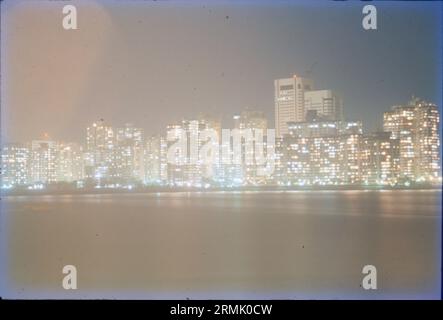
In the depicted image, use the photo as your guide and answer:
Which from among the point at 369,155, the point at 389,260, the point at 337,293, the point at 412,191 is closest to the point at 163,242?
the point at 337,293

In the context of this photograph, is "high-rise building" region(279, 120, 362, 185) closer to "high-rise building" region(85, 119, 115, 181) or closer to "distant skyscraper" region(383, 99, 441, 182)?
"distant skyscraper" region(383, 99, 441, 182)

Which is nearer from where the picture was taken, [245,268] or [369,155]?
[245,268]

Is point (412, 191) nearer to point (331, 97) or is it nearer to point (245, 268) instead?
point (331, 97)

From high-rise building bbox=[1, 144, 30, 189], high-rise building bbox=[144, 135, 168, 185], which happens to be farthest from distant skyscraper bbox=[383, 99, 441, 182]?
high-rise building bbox=[1, 144, 30, 189]

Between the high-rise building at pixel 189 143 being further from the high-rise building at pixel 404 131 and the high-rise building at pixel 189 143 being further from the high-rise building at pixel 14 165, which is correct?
the high-rise building at pixel 404 131

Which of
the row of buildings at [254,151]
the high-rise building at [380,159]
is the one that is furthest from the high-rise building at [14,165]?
the high-rise building at [380,159]

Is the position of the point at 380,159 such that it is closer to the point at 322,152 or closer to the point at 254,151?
the point at 322,152

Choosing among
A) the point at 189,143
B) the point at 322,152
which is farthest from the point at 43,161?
the point at 322,152
